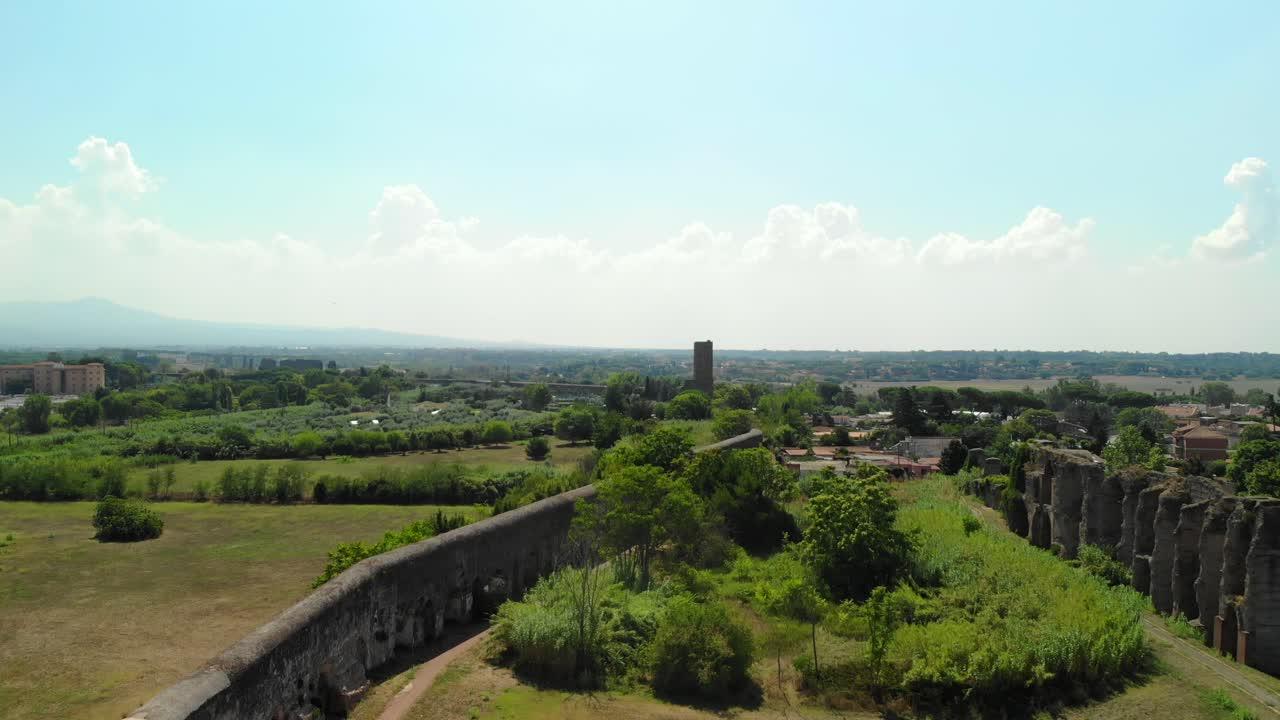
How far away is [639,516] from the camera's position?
22.9 metres

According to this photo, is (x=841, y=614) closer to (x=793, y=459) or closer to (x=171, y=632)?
(x=171, y=632)

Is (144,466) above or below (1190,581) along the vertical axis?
below

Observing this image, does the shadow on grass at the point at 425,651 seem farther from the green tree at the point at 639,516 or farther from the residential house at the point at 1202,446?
the residential house at the point at 1202,446

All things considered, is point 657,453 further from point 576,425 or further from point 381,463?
point 576,425

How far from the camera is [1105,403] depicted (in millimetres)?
122875

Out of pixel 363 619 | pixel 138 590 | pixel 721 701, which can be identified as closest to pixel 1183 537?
pixel 721 701

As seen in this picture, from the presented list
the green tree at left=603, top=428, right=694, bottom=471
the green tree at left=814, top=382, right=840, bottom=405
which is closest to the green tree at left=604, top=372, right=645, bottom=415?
the green tree at left=814, top=382, right=840, bottom=405

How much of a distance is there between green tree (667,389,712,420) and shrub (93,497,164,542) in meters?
47.8

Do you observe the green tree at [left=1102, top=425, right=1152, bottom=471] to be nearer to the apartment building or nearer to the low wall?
the low wall

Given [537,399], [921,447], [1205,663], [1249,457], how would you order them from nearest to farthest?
1. [1205,663]
2. [1249,457]
3. [921,447]
4. [537,399]

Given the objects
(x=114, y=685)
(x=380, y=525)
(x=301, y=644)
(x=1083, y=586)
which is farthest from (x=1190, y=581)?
(x=380, y=525)

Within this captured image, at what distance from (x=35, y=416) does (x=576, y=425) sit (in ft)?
206

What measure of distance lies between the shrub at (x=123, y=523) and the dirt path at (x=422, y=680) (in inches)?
1268

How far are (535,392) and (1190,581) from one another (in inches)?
4315
